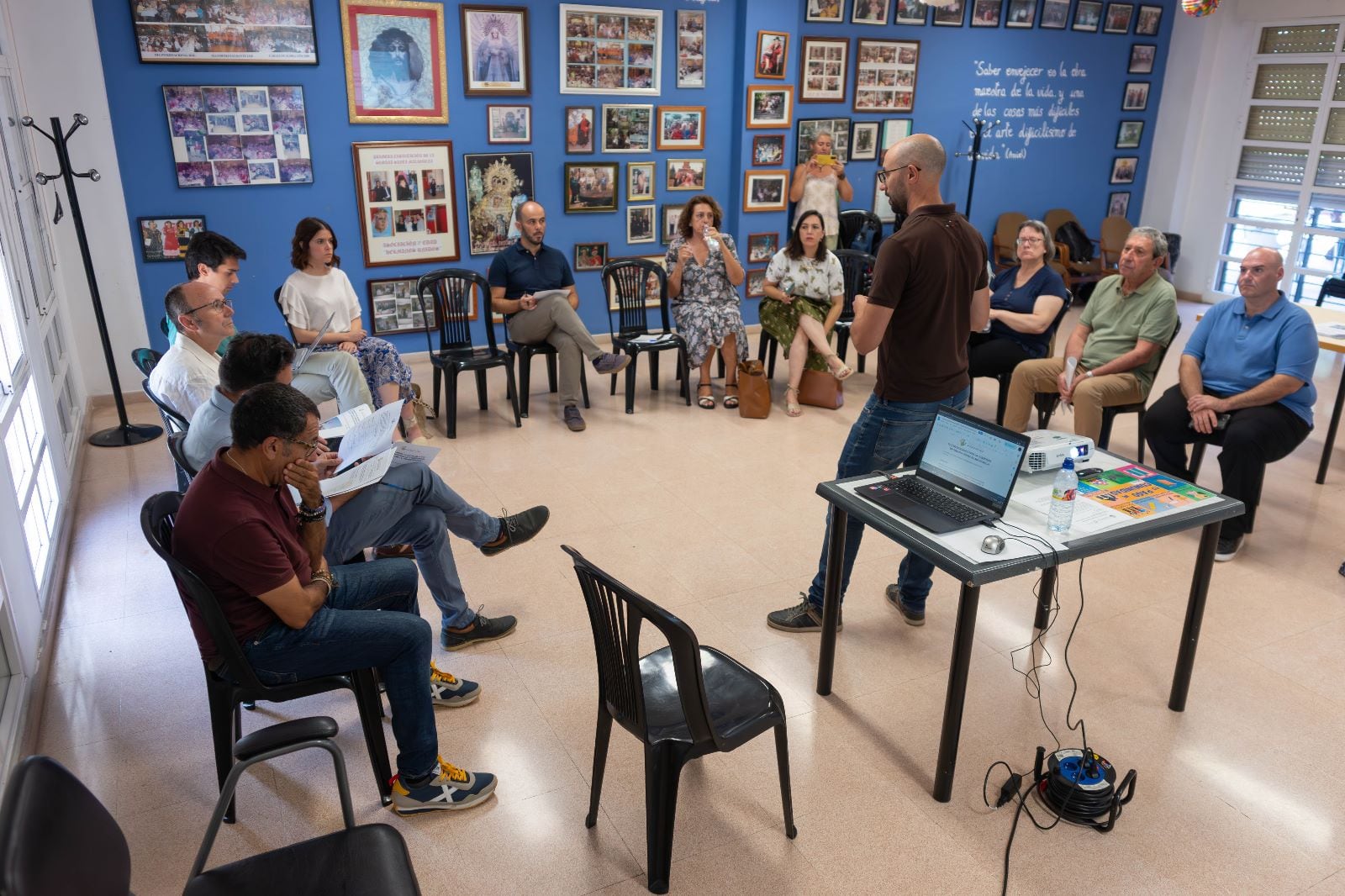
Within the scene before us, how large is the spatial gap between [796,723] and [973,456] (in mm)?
1006

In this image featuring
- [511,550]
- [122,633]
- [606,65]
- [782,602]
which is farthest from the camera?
[606,65]

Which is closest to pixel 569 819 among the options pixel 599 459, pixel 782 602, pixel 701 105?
pixel 782 602

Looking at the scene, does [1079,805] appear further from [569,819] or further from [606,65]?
[606,65]

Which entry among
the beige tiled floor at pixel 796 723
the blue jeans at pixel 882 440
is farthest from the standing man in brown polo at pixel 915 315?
the beige tiled floor at pixel 796 723

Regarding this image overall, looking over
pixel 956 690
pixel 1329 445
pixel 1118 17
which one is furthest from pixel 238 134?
pixel 1118 17

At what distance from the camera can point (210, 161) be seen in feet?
18.9

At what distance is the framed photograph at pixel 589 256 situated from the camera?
709 cm

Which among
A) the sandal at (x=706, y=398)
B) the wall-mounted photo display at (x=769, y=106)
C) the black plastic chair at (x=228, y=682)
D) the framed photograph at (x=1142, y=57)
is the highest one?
the framed photograph at (x=1142, y=57)

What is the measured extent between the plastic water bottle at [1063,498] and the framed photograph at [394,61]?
5.01 m

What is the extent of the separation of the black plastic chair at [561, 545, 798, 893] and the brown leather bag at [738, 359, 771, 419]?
11.2 feet

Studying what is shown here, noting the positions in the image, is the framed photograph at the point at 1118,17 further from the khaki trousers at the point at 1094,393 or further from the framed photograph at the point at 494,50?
the framed photograph at the point at 494,50

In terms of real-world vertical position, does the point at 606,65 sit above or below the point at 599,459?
above

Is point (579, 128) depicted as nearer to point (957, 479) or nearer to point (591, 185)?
point (591, 185)

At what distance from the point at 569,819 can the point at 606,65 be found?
566cm
